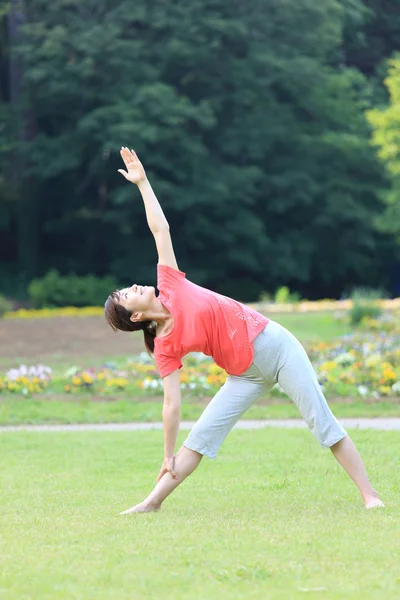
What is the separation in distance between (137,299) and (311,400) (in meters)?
1.07

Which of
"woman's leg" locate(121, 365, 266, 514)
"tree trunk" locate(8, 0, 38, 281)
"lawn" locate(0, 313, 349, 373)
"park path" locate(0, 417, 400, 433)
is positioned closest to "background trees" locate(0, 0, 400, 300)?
"tree trunk" locate(8, 0, 38, 281)

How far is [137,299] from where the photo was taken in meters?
5.78

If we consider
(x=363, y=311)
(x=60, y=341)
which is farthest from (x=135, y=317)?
(x=363, y=311)

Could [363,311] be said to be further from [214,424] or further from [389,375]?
[214,424]

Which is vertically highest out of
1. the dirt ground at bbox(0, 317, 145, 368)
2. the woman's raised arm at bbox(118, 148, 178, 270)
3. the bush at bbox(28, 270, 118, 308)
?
the woman's raised arm at bbox(118, 148, 178, 270)

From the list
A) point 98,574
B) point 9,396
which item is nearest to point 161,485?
point 98,574

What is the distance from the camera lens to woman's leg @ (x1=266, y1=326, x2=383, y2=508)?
596 centimetres

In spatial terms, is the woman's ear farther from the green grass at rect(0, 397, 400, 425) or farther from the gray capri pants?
the green grass at rect(0, 397, 400, 425)

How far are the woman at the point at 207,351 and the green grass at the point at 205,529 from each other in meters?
0.34

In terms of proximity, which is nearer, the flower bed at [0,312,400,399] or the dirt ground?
the flower bed at [0,312,400,399]

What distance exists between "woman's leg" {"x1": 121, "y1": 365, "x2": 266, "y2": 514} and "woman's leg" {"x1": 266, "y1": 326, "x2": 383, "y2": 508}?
191 millimetres

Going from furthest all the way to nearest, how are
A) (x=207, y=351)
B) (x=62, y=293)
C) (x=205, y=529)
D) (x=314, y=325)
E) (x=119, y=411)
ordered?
(x=62, y=293) < (x=314, y=325) < (x=119, y=411) < (x=207, y=351) < (x=205, y=529)

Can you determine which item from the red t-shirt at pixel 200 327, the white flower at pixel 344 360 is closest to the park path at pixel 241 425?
the white flower at pixel 344 360

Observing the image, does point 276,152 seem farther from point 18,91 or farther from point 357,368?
point 357,368
